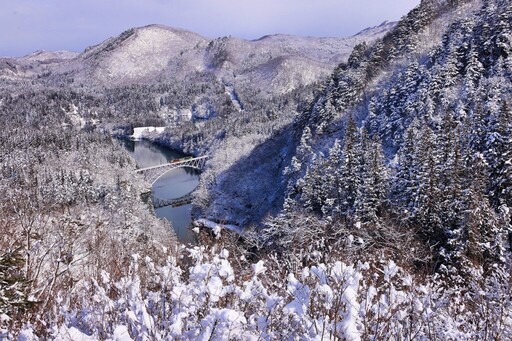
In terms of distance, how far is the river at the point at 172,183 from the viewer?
56116 millimetres

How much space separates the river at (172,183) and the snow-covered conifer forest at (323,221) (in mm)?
3932

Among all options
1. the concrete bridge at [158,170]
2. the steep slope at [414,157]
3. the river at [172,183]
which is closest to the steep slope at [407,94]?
the steep slope at [414,157]

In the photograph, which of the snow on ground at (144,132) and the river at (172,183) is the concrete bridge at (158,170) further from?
the snow on ground at (144,132)

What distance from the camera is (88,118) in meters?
179

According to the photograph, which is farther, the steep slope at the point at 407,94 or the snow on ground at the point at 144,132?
the snow on ground at the point at 144,132

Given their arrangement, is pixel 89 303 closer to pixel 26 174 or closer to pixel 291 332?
pixel 291 332

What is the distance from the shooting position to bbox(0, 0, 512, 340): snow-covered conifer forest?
4.73 metres

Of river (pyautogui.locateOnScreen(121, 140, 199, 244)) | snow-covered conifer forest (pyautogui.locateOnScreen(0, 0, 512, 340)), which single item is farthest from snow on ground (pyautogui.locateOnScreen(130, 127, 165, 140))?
snow-covered conifer forest (pyautogui.locateOnScreen(0, 0, 512, 340))

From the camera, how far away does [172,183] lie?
277ft

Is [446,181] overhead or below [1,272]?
below

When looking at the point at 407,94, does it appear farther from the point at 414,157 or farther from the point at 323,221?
the point at 323,221

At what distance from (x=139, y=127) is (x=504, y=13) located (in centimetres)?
13845

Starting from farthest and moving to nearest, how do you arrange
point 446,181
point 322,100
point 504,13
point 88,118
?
point 88,118 → point 322,100 → point 504,13 → point 446,181

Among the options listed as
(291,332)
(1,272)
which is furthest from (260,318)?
(1,272)
